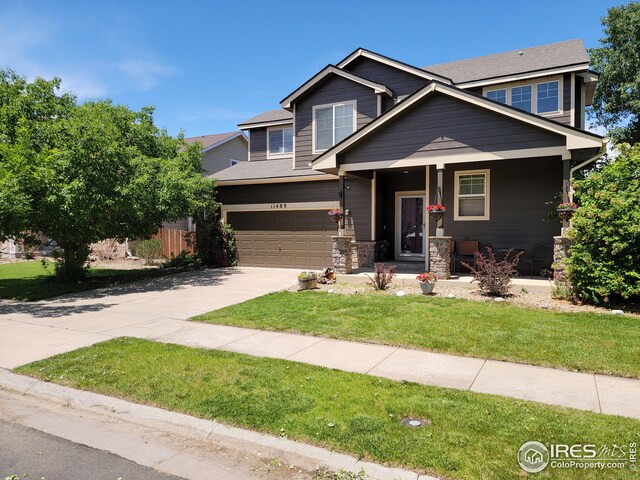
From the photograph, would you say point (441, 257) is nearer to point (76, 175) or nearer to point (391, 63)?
point (391, 63)

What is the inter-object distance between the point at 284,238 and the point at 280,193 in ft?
6.10

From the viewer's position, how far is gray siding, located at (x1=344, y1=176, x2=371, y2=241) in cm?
1516

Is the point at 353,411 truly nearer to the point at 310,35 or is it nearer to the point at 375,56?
the point at 310,35

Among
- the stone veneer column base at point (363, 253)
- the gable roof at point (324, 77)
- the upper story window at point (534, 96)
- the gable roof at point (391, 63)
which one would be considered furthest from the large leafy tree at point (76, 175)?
the upper story window at point (534, 96)

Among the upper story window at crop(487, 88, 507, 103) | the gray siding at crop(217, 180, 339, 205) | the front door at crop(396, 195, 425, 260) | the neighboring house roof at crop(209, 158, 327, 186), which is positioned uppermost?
the upper story window at crop(487, 88, 507, 103)

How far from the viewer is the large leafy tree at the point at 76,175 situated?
1056 centimetres

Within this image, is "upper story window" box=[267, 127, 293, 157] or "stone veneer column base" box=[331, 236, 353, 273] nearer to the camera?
"stone veneer column base" box=[331, 236, 353, 273]

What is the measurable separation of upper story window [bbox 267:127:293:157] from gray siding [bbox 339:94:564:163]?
20.7 ft

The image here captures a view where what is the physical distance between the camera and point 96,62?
13.7 m

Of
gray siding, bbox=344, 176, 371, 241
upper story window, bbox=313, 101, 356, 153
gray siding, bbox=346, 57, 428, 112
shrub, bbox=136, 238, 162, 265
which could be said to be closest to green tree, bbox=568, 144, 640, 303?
gray siding, bbox=344, 176, 371, 241

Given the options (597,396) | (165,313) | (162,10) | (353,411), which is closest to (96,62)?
(162,10)

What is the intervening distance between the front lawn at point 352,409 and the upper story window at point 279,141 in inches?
557

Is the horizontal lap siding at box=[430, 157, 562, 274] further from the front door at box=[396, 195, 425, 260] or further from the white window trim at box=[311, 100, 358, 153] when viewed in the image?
the white window trim at box=[311, 100, 358, 153]

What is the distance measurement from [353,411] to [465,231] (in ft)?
35.1
